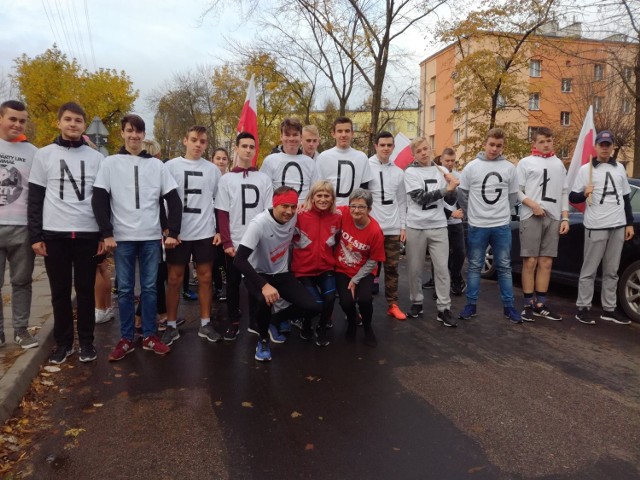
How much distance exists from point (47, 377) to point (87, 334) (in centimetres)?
48

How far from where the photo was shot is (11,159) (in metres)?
4.29

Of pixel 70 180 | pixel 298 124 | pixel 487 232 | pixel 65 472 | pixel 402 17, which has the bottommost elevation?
pixel 65 472

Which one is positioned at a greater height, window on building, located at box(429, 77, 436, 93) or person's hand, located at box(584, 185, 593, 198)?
window on building, located at box(429, 77, 436, 93)

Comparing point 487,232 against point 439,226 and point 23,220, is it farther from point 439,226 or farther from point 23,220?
point 23,220

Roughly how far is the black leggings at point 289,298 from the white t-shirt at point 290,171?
1089 millimetres

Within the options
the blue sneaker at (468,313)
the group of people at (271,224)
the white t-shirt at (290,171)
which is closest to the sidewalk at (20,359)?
the group of people at (271,224)

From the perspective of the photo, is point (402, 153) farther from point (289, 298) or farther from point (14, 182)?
point (14, 182)

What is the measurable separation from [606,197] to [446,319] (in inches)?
93.2

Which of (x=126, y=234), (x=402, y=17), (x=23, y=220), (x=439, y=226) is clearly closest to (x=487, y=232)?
(x=439, y=226)

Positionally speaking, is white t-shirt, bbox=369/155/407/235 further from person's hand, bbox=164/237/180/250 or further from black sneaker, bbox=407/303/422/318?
person's hand, bbox=164/237/180/250

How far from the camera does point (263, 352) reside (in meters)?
4.43

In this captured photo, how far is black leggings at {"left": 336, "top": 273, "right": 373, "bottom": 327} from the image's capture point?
16.3ft

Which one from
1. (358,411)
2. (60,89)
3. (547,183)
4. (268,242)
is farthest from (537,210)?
(60,89)

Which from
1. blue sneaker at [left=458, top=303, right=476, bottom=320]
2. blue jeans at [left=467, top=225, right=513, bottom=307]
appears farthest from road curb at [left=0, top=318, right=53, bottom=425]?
blue jeans at [left=467, top=225, right=513, bottom=307]
